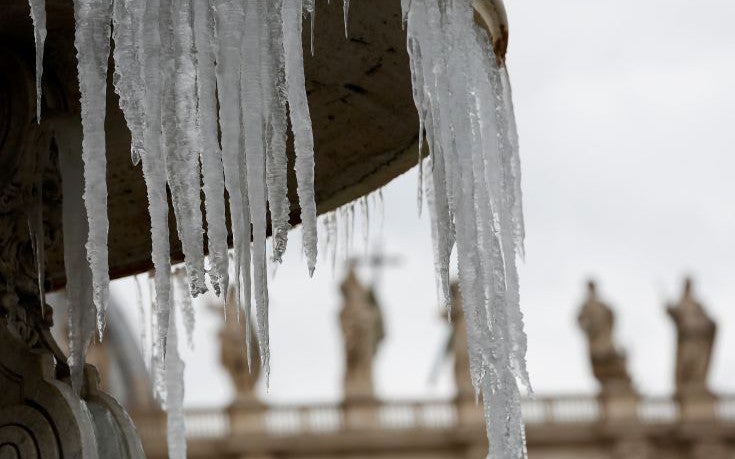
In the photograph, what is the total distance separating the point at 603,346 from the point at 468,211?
84.0ft

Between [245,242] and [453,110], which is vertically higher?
[453,110]

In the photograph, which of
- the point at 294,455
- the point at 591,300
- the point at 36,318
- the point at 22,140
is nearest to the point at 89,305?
the point at 36,318

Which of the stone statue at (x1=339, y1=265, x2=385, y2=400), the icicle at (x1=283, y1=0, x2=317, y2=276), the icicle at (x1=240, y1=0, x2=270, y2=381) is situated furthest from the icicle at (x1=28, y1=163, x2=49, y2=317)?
the stone statue at (x1=339, y1=265, x2=385, y2=400)

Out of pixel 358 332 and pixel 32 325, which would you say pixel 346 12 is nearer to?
pixel 32 325

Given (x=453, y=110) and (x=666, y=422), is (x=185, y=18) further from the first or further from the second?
(x=666, y=422)

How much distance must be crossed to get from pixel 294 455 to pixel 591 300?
5535 mm

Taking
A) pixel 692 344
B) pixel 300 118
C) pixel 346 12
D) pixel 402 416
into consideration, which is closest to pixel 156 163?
pixel 300 118

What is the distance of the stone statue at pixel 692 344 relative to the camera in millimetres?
28941

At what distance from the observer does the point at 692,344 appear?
29.4 m

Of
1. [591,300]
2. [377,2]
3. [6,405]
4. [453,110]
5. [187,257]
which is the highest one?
[591,300]

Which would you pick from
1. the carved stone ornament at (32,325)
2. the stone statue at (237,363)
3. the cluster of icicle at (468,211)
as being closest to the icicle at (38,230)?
the carved stone ornament at (32,325)

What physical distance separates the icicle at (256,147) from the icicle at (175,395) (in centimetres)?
58

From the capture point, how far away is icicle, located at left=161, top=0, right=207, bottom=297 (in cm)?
379

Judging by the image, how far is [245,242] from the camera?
12.5 ft
